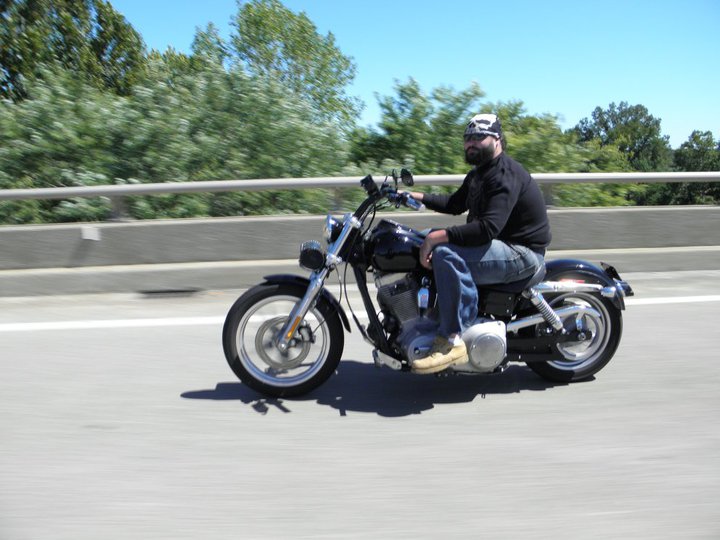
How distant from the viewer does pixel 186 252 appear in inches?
292

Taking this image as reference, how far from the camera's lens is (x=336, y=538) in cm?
296

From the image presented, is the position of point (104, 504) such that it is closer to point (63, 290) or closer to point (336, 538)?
point (336, 538)

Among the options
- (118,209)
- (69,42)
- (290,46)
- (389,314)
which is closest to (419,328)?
(389,314)

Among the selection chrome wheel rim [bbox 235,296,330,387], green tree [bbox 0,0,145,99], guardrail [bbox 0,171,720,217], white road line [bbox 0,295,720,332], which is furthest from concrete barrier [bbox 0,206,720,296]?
green tree [bbox 0,0,145,99]

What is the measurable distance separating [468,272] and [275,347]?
1.26 meters

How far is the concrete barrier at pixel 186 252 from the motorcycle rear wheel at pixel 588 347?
9.52 feet

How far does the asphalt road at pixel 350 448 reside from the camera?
311 centimetres

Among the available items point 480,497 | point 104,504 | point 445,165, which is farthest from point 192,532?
point 445,165

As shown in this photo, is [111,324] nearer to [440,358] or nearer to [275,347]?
[275,347]

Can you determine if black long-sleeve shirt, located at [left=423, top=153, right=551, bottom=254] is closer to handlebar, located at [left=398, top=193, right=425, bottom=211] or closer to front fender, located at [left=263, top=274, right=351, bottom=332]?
handlebar, located at [left=398, top=193, right=425, bottom=211]

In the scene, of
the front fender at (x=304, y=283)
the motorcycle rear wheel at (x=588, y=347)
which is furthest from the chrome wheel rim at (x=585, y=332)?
the front fender at (x=304, y=283)

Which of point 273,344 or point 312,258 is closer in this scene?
point 312,258

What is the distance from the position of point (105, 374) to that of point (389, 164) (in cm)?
631

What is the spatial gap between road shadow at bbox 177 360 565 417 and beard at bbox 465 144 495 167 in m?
1.45
